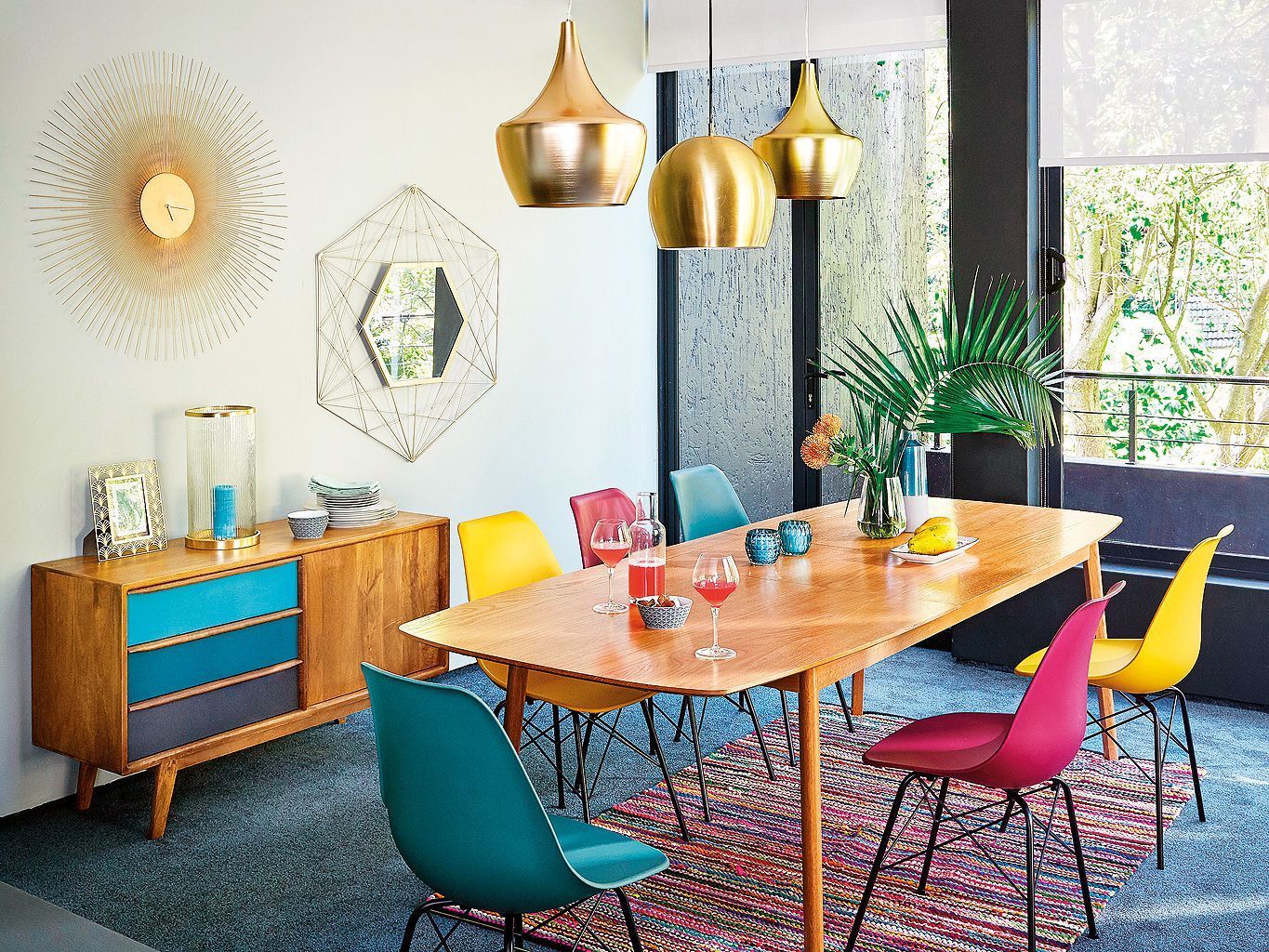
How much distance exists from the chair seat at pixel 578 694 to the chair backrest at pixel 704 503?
1.06 metres

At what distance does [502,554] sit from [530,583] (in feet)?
0.42

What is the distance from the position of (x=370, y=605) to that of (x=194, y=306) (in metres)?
1.18

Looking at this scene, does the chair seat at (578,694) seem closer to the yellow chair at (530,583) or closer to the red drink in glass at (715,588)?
the yellow chair at (530,583)

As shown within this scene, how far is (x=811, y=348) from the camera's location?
630 centimetres

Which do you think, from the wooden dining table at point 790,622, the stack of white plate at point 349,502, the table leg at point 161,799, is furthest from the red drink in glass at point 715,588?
the stack of white plate at point 349,502

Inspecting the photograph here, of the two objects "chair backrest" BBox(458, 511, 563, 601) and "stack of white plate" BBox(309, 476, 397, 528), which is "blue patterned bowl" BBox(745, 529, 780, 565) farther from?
"stack of white plate" BBox(309, 476, 397, 528)

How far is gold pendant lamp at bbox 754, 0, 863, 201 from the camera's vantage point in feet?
11.7

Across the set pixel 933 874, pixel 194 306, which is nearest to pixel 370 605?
pixel 194 306

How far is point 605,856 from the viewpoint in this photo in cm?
254

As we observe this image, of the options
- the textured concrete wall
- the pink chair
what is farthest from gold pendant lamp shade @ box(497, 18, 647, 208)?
the textured concrete wall

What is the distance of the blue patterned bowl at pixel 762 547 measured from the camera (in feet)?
12.6

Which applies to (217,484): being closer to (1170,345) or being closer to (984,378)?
(984,378)

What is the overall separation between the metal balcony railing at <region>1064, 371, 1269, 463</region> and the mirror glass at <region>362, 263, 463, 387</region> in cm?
263

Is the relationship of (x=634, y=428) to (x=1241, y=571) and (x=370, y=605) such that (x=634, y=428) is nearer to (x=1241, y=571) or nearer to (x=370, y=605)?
(x=370, y=605)
